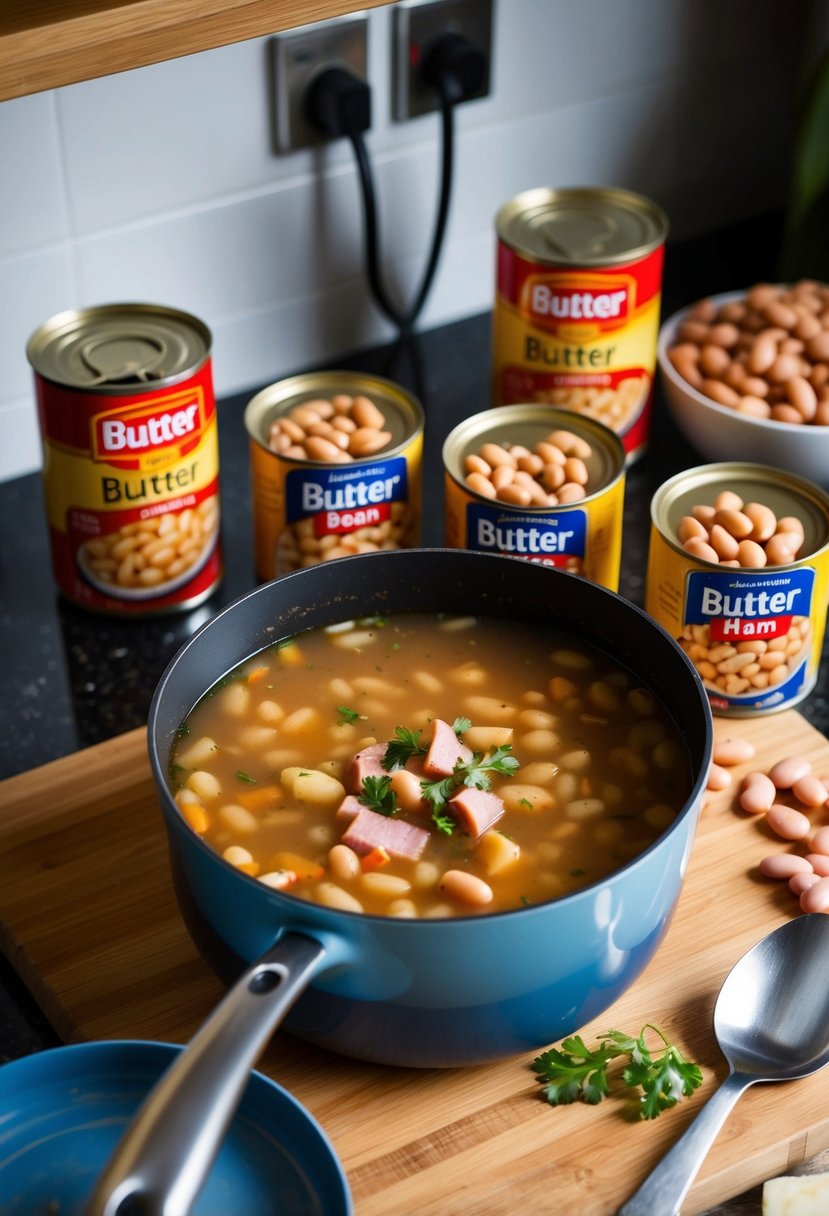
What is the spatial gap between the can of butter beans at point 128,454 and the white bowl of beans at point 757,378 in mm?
580

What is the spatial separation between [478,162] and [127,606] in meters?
0.80

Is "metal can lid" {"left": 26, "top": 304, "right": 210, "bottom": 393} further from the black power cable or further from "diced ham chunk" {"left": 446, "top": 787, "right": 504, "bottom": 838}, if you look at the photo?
"diced ham chunk" {"left": 446, "top": 787, "right": 504, "bottom": 838}

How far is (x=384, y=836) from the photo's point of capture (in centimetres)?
126

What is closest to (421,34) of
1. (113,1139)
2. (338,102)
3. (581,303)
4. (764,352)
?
(338,102)

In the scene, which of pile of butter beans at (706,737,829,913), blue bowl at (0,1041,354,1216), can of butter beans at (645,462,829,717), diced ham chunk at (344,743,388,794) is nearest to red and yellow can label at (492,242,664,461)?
can of butter beans at (645,462,829,717)

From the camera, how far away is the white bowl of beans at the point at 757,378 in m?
1.80

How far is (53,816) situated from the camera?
1480mm

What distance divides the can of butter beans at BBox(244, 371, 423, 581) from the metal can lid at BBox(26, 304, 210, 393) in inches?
3.9

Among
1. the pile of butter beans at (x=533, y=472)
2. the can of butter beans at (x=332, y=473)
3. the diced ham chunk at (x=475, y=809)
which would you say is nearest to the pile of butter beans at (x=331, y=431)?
the can of butter beans at (x=332, y=473)

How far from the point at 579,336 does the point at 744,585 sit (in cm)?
41

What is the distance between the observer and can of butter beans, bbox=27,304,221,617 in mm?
1554

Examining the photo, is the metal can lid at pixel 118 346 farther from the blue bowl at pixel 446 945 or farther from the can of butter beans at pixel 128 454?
the blue bowl at pixel 446 945

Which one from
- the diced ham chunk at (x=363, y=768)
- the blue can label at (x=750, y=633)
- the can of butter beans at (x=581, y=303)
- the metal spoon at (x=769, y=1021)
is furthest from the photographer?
the can of butter beans at (x=581, y=303)

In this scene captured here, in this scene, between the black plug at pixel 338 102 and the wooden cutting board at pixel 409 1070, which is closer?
the wooden cutting board at pixel 409 1070
